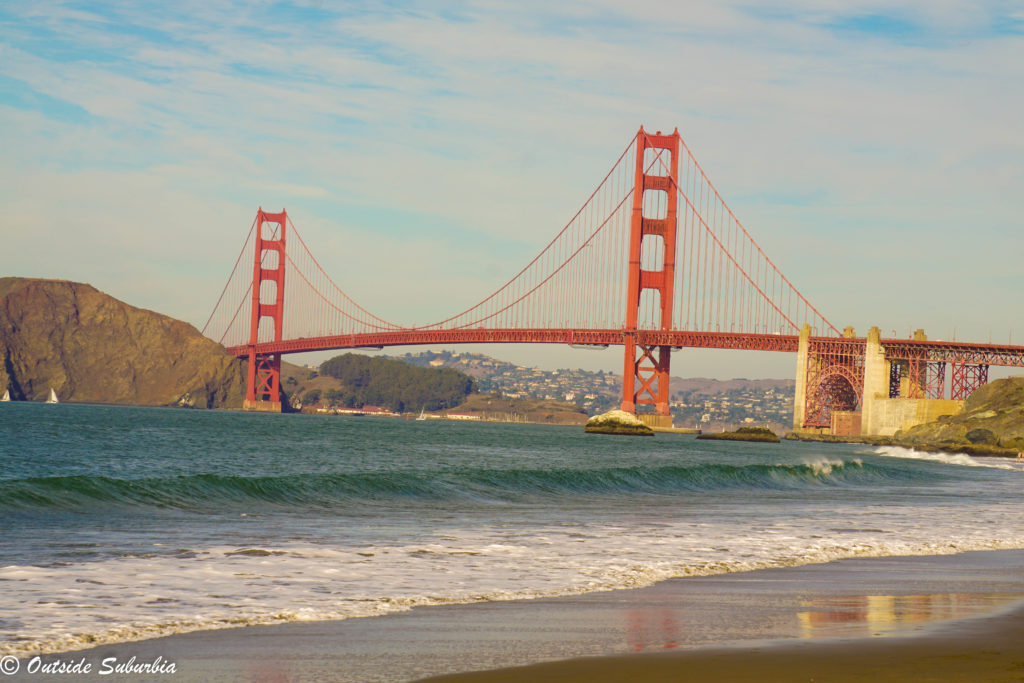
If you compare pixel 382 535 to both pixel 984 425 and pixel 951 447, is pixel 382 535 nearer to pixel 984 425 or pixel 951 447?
pixel 951 447

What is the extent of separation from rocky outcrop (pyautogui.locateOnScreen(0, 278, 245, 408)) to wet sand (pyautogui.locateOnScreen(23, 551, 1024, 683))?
14305 centimetres

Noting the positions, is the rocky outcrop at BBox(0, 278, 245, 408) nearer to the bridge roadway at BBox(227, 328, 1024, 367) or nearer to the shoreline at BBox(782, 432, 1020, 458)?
the bridge roadway at BBox(227, 328, 1024, 367)

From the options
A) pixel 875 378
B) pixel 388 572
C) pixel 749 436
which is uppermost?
pixel 875 378

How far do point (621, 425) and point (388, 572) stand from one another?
66354mm

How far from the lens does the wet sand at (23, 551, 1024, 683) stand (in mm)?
6023

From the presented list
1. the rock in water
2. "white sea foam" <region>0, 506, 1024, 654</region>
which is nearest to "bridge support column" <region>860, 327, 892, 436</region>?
the rock in water

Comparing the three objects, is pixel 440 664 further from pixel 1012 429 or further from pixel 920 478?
pixel 1012 429

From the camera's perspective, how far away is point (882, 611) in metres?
8.30

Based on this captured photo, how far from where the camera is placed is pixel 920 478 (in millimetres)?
32719

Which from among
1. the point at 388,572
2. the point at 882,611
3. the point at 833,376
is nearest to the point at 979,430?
the point at 833,376

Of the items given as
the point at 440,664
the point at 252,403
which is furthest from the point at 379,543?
the point at 252,403

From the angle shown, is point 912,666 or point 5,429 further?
point 5,429

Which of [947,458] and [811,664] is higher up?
[811,664]

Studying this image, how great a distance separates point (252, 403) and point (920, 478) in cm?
9585
